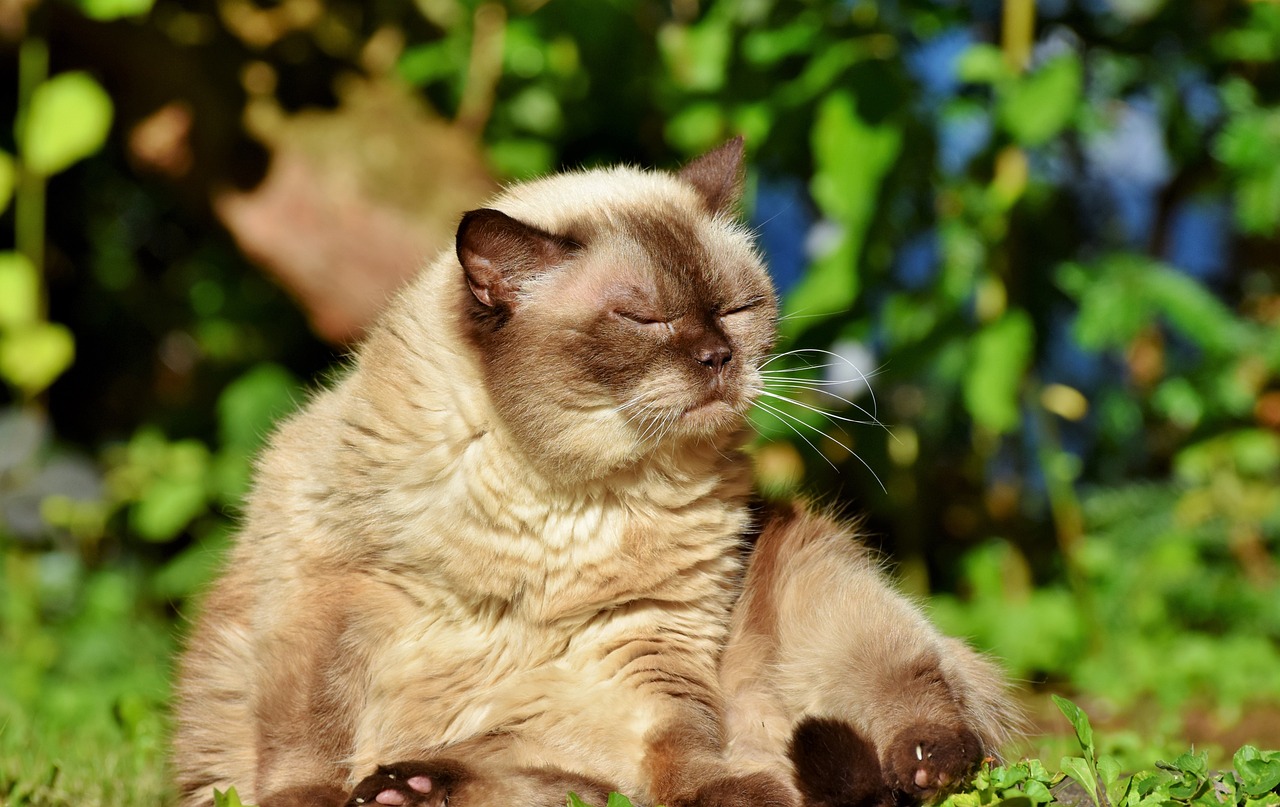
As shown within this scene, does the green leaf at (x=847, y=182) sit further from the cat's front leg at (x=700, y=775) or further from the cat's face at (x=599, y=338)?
the cat's front leg at (x=700, y=775)

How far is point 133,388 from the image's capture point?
600cm

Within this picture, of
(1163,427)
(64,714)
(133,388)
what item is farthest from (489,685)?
(133,388)

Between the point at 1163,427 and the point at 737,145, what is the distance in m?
3.14

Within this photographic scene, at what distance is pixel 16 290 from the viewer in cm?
405

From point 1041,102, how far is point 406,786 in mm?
2852

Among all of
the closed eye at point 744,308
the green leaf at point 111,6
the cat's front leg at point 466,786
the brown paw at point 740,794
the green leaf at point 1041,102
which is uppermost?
the green leaf at point 111,6

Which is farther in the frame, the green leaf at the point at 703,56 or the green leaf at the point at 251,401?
the green leaf at the point at 251,401

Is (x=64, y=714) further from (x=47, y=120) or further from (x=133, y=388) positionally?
(x=133, y=388)

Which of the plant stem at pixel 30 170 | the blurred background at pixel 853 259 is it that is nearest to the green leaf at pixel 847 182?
the blurred background at pixel 853 259

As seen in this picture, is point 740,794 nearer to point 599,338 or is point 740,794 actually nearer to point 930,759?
point 930,759

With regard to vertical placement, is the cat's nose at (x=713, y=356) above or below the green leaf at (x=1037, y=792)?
above

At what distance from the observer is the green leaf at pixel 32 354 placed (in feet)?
13.5

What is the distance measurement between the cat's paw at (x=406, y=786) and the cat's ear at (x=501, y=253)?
828 mm

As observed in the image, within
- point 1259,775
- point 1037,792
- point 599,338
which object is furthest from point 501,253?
point 1259,775
